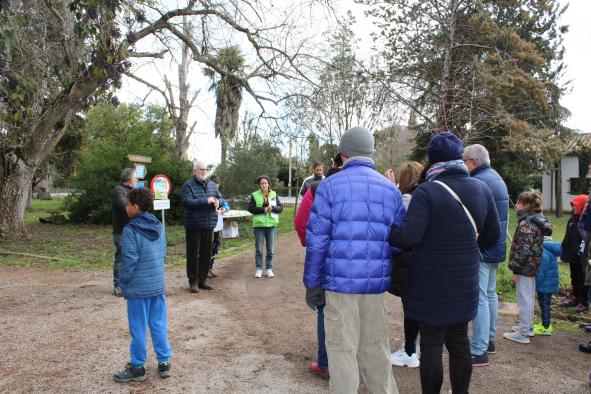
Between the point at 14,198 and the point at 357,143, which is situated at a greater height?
the point at 357,143

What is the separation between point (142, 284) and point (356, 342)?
190cm

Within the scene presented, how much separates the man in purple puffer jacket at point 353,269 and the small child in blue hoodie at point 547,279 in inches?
121

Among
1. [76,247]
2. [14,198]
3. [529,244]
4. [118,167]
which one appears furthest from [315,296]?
[118,167]

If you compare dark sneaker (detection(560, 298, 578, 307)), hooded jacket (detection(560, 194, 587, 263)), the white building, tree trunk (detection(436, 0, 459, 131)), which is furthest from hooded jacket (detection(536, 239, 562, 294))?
the white building

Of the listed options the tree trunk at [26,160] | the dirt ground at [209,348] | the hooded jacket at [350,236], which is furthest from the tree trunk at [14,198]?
the hooded jacket at [350,236]

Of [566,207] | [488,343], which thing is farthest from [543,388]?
[566,207]

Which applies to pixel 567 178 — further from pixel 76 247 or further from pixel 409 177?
pixel 409 177

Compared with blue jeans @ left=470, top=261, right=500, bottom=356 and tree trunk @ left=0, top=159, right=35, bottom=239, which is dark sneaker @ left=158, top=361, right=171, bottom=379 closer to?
blue jeans @ left=470, top=261, right=500, bottom=356

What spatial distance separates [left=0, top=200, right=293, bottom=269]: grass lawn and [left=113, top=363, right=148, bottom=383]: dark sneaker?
6612 mm

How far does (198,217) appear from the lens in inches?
285

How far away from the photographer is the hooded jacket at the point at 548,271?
538 centimetres

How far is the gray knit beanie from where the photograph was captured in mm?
3352

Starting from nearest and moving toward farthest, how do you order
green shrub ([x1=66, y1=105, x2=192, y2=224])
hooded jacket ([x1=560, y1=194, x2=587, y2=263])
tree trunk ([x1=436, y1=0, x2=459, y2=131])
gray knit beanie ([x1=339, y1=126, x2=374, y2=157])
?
gray knit beanie ([x1=339, y1=126, x2=374, y2=157]) < hooded jacket ([x1=560, y1=194, x2=587, y2=263]) < tree trunk ([x1=436, y1=0, x2=459, y2=131]) < green shrub ([x1=66, y1=105, x2=192, y2=224])

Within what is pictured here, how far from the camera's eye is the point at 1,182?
15062 mm
